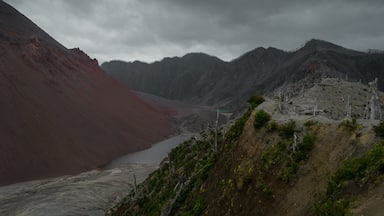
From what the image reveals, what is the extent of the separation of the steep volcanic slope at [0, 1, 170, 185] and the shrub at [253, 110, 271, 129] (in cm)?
4129

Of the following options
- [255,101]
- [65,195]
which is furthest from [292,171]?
[65,195]

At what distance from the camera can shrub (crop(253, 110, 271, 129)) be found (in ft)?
38.7

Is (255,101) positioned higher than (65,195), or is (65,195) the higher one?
(255,101)

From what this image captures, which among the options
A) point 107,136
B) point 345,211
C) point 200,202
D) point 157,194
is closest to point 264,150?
point 200,202

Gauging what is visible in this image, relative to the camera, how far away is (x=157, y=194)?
1903 cm

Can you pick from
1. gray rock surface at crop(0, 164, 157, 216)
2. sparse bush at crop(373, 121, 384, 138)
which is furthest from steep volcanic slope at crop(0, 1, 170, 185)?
sparse bush at crop(373, 121, 384, 138)

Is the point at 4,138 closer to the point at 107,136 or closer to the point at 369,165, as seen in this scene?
the point at 107,136

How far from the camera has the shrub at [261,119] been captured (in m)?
11.8

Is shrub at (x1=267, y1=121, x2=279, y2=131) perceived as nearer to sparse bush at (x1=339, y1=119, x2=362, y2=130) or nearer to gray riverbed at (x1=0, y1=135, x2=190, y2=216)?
sparse bush at (x1=339, y1=119, x2=362, y2=130)

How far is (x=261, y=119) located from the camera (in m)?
11.8

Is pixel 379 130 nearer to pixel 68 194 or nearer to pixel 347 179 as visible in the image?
pixel 347 179

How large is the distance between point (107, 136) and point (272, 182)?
59.8 metres

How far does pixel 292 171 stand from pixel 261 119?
272 cm

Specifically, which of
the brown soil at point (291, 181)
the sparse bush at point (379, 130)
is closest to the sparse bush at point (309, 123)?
the brown soil at point (291, 181)
